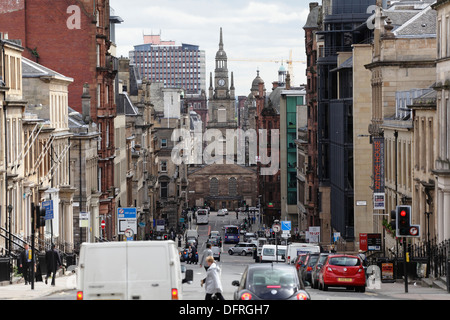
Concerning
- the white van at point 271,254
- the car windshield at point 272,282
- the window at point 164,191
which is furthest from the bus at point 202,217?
the car windshield at point 272,282

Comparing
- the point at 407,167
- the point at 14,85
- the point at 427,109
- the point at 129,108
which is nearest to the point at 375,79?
the point at 407,167

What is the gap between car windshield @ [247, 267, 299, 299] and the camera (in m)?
24.8

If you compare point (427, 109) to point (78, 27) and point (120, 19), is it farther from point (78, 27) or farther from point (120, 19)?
point (120, 19)

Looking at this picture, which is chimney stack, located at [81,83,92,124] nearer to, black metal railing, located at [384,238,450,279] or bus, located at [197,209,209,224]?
black metal railing, located at [384,238,450,279]

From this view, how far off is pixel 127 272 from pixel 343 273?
15826 mm

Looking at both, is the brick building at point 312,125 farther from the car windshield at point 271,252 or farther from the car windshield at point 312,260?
the car windshield at point 312,260

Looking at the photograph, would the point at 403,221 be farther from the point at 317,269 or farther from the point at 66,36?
the point at 66,36

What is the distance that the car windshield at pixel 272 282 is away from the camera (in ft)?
81.5

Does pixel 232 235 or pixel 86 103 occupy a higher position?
pixel 86 103

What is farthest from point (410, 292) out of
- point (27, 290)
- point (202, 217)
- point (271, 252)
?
point (202, 217)

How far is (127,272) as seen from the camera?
2270cm

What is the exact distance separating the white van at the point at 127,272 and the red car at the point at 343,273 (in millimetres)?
15050

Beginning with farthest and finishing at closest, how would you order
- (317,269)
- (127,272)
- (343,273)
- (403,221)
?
(317,269), (343,273), (403,221), (127,272)
